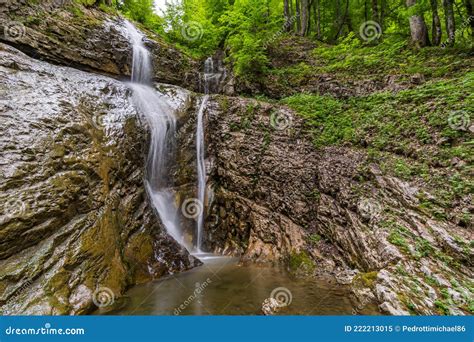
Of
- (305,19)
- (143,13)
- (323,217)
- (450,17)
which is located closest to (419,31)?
(450,17)

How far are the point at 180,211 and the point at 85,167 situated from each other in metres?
3.54

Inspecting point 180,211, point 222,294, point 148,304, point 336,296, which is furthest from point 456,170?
point 180,211

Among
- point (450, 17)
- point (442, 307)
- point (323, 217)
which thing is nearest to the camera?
point (442, 307)

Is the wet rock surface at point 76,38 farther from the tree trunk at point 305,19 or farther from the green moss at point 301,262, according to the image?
the green moss at point 301,262

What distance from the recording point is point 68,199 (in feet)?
17.8

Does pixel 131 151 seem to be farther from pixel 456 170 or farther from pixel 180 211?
pixel 456 170

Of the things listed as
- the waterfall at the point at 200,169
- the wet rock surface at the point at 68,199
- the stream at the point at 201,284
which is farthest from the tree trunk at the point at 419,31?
the wet rock surface at the point at 68,199

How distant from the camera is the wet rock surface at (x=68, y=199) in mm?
4539

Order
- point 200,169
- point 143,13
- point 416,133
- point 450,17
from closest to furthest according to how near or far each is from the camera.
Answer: point 416,133 → point 450,17 → point 200,169 → point 143,13

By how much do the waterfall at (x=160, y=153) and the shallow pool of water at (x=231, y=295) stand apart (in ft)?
6.77

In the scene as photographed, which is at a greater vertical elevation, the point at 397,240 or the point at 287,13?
the point at 287,13

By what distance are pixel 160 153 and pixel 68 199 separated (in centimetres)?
386

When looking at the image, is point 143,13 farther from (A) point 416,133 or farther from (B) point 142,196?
(A) point 416,133

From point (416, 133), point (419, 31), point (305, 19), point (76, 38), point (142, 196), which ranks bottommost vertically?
point (142, 196)
